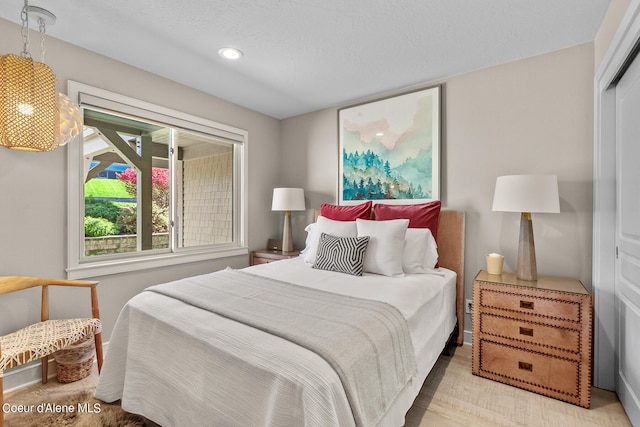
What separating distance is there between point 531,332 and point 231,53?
9.82 feet

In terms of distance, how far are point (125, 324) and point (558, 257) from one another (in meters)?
3.08

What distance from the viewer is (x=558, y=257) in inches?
90.9

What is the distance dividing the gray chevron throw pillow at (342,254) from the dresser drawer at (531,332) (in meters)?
0.96

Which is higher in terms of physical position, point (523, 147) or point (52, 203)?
point (523, 147)

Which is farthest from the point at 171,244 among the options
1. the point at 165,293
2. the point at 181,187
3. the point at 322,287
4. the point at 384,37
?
the point at 384,37

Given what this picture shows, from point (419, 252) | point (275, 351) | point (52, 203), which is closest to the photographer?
point (275, 351)

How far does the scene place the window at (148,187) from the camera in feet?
7.89

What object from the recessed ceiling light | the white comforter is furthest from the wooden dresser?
the recessed ceiling light

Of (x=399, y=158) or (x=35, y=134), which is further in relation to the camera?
(x=399, y=158)

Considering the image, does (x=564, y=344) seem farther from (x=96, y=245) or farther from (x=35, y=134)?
(x=96, y=245)

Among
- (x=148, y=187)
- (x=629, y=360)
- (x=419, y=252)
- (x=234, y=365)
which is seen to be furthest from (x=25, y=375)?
(x=629, y=360)

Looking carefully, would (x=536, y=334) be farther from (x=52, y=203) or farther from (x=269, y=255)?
(x=52, y=203)

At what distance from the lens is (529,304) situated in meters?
1.99

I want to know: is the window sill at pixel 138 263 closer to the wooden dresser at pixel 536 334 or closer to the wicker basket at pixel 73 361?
the wicker basket at pixel 73 361
